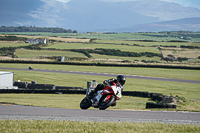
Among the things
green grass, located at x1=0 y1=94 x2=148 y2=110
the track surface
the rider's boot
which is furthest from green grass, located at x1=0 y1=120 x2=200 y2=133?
green grass, located at x1=0 y1=94 x2=148 y2=110

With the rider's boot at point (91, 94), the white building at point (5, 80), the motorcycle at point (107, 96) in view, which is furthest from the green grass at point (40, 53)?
the motorcycle at point (107, 96)

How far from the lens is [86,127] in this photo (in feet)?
41.2

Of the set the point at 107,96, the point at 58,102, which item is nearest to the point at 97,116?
the point at 107,96

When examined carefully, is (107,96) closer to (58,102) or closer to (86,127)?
(86,127)

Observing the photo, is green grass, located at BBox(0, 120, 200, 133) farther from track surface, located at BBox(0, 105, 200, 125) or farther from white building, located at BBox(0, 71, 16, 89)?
white building, located at BBox(0, 71, 16, 89)

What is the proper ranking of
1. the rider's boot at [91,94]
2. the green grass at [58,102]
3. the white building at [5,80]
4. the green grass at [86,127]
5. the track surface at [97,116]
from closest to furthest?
1. the green grass at [86,127]
2. the rider's boot at [91,94]
3. the track surface at [97,116]
4. the green grass at [58,102]
5. the white building at [5,80]

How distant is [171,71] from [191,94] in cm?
3037

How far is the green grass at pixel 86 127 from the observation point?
467 inches

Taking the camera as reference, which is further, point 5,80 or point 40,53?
point 40,53

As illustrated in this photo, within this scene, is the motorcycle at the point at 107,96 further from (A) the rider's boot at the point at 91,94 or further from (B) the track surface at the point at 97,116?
(B) the track surface at the point at 97,116

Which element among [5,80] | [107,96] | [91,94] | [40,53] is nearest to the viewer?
[107,96]

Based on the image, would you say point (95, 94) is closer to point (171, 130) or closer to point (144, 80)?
point (171, 130)

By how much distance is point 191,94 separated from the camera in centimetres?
3919

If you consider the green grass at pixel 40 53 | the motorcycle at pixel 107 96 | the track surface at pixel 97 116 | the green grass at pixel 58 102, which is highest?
the green grass at pixel 40 53
